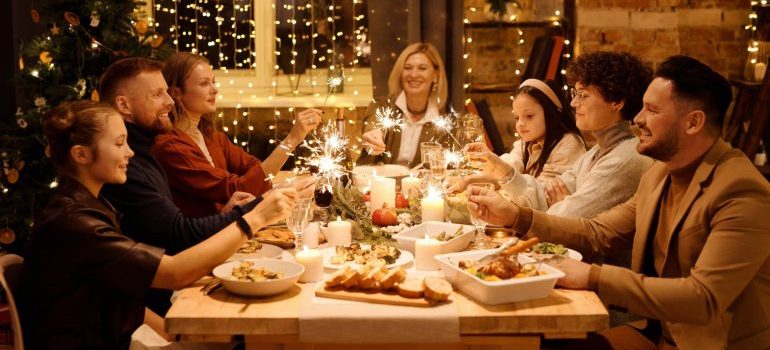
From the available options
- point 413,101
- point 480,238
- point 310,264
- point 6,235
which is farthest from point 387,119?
point 310,264

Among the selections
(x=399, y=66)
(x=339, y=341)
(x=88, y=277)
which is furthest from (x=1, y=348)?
(x=399, y=66)

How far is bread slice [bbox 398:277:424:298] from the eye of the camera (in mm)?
1850

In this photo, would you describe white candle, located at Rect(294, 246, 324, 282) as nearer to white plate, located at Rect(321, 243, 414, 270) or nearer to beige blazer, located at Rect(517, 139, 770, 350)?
white plate, located at Rect(321, 243, 414, 270)

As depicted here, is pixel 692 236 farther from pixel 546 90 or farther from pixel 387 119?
pixel 387 119

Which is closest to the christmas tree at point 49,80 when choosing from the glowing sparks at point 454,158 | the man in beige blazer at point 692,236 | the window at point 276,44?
the window at point 276,44

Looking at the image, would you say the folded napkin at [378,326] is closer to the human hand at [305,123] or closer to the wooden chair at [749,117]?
the human hand at [305,123]

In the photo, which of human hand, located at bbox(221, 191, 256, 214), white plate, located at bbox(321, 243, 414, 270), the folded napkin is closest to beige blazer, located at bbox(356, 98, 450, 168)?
human hand, located at bbox(221, 191, 256, 214)

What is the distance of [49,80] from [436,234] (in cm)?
288

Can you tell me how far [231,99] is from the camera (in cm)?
562

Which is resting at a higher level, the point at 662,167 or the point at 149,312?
the point at 662,167

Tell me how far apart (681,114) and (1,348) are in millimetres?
2838

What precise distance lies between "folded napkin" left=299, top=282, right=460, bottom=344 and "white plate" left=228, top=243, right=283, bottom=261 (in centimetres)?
49

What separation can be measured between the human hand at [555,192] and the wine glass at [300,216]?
3.75 ft

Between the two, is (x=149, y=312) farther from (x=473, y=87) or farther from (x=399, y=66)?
(x=473, y=87)
